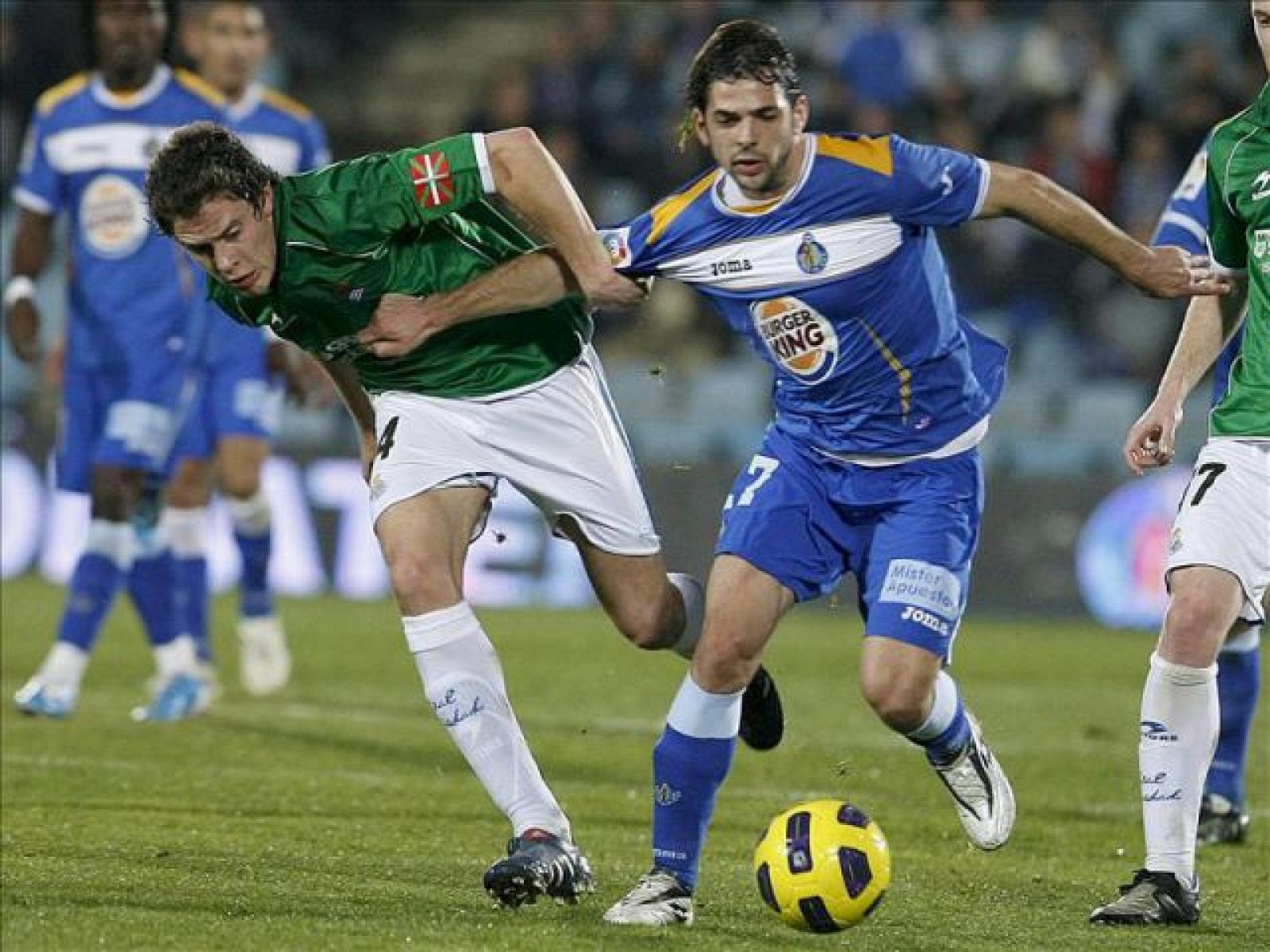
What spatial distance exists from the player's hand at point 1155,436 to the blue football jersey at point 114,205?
5.01 metres

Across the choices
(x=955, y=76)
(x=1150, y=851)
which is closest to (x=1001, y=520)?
(x=955, y=76)

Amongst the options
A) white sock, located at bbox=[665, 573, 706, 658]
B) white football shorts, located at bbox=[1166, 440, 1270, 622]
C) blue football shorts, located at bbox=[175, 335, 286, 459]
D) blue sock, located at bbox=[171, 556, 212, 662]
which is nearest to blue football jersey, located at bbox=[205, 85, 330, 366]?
blue football shorts, located at bbox=[175, 335, 286, 459]

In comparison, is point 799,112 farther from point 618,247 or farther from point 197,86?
point 197,86

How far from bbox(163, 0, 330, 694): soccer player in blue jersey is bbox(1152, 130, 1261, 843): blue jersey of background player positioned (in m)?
4.19

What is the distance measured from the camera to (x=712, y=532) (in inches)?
594

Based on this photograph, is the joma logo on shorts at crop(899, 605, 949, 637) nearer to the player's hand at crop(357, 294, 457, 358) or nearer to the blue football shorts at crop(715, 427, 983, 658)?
the blue football shorts at crop(715, 427, 983, 658)

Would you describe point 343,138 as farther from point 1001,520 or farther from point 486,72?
point 1001,520

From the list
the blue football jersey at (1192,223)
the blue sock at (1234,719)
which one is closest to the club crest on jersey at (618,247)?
the blue football jersey at (1192,223)

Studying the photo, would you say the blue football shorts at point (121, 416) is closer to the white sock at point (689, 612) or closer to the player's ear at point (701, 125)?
the white sock at point (689, 612)

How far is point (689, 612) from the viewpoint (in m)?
6.68

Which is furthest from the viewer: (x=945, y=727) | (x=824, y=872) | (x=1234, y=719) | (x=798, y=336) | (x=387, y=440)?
(x=1234, y=719)

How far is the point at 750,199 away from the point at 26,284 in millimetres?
4561

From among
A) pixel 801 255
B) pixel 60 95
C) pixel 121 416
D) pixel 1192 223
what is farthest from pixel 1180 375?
pixel 60 95

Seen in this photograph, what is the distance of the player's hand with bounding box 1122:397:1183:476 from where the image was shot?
572 centimetres
